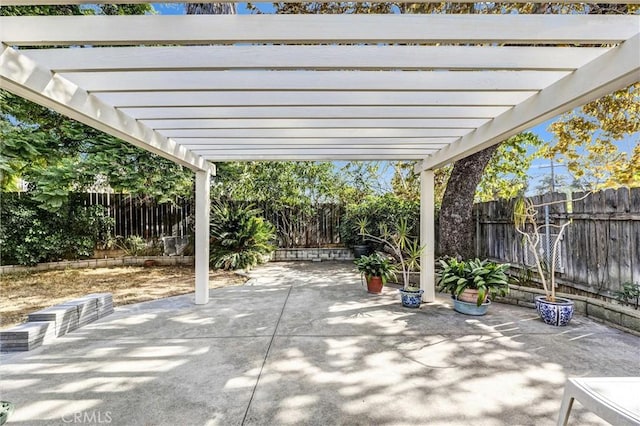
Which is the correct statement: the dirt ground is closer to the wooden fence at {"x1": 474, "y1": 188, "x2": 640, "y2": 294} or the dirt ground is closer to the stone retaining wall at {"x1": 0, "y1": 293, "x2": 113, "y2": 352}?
the stone retaining wall at {"x1": 0, "y1": 293, "x2": 113, "y2": 352}

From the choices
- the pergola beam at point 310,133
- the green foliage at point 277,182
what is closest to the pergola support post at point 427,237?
the pergola beam at point 310,133

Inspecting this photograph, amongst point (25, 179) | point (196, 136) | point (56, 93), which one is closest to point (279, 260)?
point (196, 136)

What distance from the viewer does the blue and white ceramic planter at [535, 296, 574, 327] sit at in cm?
341

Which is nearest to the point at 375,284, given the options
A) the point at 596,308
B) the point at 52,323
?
the point at 596,308

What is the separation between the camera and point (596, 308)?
11.8ft

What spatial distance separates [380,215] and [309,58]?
233 inches

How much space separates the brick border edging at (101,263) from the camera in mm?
6469

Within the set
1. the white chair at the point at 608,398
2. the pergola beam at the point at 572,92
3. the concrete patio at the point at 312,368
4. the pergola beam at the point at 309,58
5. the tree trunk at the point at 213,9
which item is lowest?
the concrete patio at the point at 312,368

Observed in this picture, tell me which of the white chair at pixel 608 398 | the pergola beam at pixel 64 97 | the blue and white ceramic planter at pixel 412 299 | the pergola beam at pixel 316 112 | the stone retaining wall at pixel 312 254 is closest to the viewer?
the white chair at pixel 608 398

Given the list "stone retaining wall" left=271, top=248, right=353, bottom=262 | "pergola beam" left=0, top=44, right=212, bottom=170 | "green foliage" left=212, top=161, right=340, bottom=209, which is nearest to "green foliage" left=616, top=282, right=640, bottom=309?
"pergola beam" left=0, top=44, right=212, bottom=170

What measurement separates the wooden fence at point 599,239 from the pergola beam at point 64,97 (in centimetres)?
554

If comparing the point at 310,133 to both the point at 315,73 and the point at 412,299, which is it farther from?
the point at 412,299

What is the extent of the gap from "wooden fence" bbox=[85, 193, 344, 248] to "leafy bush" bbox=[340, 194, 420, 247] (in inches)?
36.7

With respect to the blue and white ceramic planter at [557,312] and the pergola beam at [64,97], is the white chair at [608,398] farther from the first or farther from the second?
the pergola beam at [64,97]
